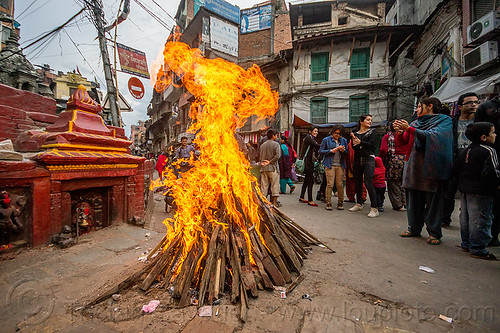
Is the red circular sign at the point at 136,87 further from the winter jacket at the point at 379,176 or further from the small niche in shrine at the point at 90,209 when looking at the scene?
the winter jacket at the point at 379,176

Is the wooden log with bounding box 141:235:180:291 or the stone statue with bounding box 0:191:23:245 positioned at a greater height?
the stone statue with bounding box 0:191:23:245

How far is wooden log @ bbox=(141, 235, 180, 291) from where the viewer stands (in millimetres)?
2477

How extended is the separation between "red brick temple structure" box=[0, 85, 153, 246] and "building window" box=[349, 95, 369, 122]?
1564cm

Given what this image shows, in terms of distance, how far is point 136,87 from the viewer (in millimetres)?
10797

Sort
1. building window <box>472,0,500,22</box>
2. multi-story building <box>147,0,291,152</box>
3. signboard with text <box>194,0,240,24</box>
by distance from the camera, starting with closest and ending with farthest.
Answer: building window <box>472,0,500,22</box> → multi-story building <box>147,0,291,152</box> → signboard with text <box>194,0,240,24</box>

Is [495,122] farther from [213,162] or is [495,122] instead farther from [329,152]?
[213,162]

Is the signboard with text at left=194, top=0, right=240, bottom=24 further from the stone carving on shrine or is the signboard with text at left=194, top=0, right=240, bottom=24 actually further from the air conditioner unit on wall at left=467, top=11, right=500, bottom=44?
the stone carving on shrine

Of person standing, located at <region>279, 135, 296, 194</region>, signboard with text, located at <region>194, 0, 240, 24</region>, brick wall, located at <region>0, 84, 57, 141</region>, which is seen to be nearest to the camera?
brick wall, located at <region>0, 84, 57, 141</region>

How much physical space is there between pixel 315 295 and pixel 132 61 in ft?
38.7

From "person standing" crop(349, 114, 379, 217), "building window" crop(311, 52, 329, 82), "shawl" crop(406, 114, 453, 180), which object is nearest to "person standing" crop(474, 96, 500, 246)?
"shawl" crop(406, 114, 453, 180)

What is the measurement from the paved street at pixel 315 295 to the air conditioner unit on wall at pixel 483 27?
873cm

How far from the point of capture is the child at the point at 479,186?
10.3 feet

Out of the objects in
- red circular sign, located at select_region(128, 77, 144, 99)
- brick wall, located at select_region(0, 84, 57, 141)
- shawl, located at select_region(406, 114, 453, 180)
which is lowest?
shawl, located at select_region(406, 114, 453, 180)

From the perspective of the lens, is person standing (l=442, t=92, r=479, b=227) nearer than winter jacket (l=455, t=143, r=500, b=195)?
No
